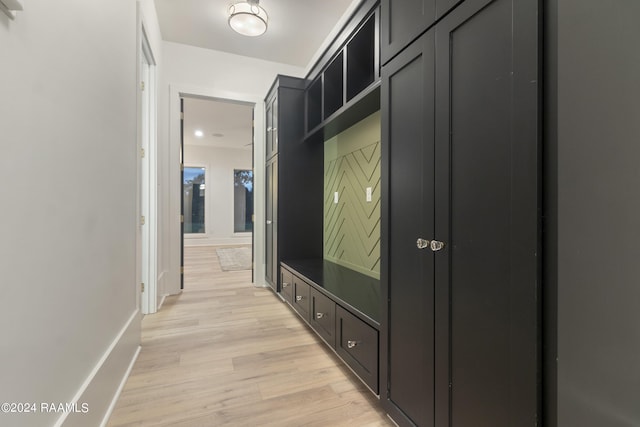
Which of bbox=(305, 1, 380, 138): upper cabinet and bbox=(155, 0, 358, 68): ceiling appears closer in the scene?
bbox=(305, 1, 380, 138): upper cabinet

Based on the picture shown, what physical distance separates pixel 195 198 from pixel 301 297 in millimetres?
7053

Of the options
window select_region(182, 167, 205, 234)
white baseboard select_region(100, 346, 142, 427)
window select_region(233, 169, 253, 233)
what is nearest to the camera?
white baseboard select_region(100, 346, 142, 427)

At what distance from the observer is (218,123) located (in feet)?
21.0

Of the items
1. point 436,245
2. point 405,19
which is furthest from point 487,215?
point 405,19

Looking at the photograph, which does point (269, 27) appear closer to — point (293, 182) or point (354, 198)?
point (293, 182)

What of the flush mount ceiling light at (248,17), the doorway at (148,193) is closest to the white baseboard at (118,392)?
the doorway at (148,193)

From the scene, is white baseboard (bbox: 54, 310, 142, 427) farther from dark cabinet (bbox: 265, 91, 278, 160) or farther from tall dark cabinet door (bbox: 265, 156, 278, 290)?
dark cabinet (bbox: 265, 91, 278, 160)

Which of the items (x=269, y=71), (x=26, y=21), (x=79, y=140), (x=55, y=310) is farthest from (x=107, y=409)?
(x=269, y=71)

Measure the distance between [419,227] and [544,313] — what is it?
522 mm

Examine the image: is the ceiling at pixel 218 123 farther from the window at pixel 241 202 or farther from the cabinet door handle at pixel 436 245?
the cabinet door handle at pixel 436 245

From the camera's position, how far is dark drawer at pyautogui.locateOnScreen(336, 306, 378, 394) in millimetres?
1518

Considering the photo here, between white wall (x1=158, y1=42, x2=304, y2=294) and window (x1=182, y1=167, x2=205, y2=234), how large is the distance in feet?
17.1

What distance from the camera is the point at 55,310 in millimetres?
1032

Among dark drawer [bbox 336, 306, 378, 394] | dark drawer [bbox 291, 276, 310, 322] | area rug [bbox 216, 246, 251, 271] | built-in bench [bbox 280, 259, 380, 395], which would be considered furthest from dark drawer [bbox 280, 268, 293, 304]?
area rug [bbox 216, 246, 251, 271]
